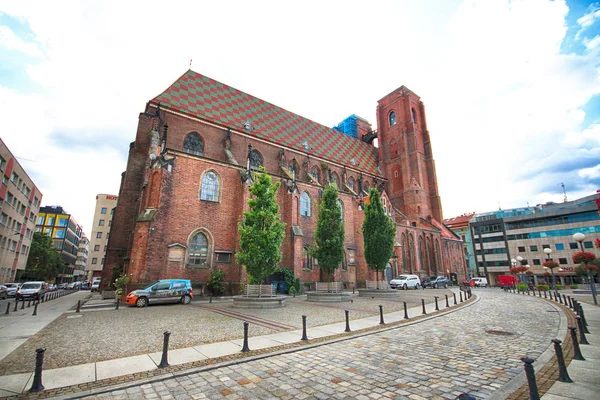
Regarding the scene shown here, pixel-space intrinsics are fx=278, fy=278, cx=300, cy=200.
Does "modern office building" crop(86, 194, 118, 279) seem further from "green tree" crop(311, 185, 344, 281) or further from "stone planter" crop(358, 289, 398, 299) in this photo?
"stone planter" crop(358, 289, 398, 299)

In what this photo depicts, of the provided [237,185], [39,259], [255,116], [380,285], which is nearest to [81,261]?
[39,259]

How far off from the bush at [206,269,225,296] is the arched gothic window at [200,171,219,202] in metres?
5.41

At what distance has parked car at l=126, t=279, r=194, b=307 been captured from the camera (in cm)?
1452

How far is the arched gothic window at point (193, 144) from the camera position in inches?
925

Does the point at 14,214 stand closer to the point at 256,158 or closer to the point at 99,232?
the point at 99,232

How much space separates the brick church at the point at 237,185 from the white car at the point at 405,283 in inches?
98.0

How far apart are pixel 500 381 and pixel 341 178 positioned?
30.1 meters

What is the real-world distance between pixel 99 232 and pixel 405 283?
65.6 m

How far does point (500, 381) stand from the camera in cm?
445

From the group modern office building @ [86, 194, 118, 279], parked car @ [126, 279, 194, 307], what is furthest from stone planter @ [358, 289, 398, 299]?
modern office building @ [86, 194, 118, 279]

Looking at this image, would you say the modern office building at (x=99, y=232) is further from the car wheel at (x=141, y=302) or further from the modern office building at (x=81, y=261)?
the car wheel at (x=141, y=302)

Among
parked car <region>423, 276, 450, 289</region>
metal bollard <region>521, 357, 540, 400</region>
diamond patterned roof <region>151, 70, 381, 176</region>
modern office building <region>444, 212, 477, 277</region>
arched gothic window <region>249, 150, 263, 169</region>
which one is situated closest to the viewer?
metal bollard <region>521, 357, 540, 400</region>

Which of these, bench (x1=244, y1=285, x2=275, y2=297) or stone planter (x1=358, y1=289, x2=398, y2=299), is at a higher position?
bench (x1=244, y1=285, x2=275, y2=297)

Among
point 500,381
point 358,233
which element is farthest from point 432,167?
point 500,381
